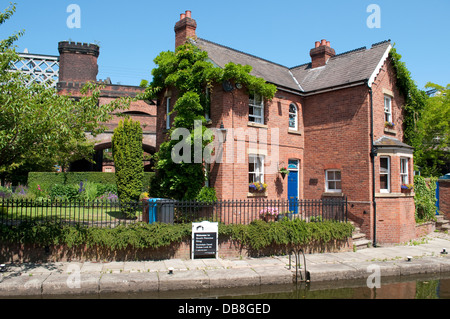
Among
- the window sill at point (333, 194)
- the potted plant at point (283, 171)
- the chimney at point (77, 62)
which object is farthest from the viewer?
the chimney at point (77, 62)

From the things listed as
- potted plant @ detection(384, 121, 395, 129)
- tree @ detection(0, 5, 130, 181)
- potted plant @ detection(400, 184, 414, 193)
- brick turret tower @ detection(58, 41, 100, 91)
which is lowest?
potted plant @ detection(400, 184, 414, 193)

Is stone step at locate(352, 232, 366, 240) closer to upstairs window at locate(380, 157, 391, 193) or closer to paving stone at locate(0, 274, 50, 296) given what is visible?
upstairs window at locate(380, 157, 391, 193)

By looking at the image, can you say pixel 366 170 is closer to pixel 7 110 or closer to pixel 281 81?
pixel 281 81

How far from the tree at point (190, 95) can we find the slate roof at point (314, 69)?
121 centimetres

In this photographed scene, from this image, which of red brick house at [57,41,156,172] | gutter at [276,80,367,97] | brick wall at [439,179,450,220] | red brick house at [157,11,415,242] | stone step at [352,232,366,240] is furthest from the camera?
red brick house at [57,41,156,172]

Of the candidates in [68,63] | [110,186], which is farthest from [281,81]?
[68,63]

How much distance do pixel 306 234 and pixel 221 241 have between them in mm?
3087

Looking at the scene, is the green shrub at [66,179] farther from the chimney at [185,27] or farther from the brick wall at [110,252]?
the brick wall at [110,252]

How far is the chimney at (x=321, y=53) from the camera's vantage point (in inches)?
747

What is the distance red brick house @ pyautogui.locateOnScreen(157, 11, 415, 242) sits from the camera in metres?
14.3

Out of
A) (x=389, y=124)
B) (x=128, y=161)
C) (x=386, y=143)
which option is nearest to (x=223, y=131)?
(x=128, y=161)

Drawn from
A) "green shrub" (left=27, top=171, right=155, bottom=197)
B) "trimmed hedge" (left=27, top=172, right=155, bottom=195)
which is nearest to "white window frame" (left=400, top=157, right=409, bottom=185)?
"green shrub" (left=27, top=171, right=155, bottom=197)

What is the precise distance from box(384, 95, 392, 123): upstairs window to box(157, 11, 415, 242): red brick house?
0.15 feet

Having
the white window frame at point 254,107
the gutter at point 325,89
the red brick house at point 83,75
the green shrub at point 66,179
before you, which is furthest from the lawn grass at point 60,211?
the red brick house at point 83,75
